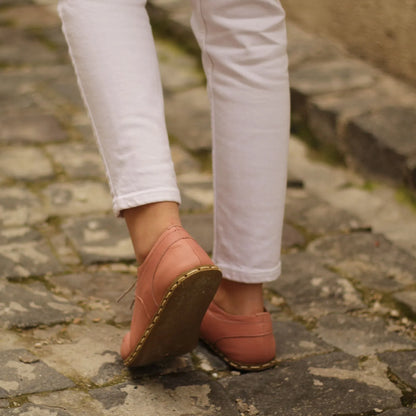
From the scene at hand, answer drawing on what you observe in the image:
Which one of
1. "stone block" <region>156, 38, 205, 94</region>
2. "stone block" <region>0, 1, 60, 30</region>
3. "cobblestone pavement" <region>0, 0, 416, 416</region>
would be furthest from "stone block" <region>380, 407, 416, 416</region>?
"stone block" <region>0, 1, 60, 30</region>

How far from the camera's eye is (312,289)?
173 centimetres

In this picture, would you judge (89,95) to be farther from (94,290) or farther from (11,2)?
(11,2)

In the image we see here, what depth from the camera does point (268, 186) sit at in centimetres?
128

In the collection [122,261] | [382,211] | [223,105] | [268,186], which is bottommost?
[382,211]

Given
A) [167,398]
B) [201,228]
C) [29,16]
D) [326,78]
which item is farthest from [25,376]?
[29,16]

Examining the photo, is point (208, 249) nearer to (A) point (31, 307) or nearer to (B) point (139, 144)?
(A) point (31, 307)

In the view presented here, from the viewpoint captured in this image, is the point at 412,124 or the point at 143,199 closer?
the point at 143,199

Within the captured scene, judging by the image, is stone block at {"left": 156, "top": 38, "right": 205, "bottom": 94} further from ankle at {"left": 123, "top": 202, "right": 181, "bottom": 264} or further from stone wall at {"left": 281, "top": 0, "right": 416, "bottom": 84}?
ankle at {"left": 123, "top": 202, "right": 181, "bottom": 264}

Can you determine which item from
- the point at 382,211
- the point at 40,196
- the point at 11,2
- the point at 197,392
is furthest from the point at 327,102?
the point at 11,2

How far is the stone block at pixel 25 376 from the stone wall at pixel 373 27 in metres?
1.93

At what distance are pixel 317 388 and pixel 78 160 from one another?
1.35 metres

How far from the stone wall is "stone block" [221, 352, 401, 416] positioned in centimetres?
164

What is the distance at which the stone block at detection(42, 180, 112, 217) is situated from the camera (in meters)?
2.06

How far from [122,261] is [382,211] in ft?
2.86
